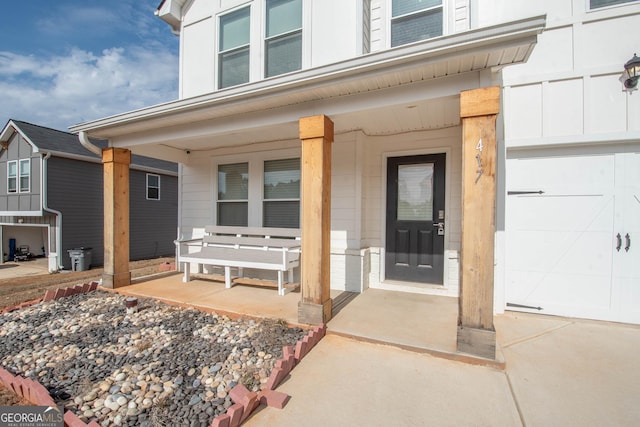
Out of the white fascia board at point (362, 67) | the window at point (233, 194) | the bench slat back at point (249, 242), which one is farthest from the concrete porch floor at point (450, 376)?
the white fascia board at point (362, 67)

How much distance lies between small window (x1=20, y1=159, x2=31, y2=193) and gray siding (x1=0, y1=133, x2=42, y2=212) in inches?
5.2

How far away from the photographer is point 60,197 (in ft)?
29.2

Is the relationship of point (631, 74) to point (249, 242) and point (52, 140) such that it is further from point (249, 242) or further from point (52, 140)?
point (52, 140)

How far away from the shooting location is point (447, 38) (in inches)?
90.0

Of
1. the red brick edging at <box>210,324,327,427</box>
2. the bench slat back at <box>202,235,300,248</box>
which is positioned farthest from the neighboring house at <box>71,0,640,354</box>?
the red brick edging at <box>210,324,327,427</box>

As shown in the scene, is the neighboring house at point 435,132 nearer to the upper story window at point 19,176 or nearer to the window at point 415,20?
the window at point 415,20

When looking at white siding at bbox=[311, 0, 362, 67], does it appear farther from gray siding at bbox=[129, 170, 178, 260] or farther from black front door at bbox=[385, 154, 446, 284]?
gray siding at bbox=[129, 170, 178, 260]

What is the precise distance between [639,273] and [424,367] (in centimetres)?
292

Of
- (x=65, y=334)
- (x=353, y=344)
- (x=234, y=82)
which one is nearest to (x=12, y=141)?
(x=234, y=82)

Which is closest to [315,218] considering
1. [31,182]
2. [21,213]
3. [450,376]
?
[450,376]

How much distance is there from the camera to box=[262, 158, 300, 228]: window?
16.6 ft

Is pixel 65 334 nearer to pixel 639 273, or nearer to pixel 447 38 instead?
pixel 447 38

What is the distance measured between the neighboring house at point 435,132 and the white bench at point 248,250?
1.20 feet

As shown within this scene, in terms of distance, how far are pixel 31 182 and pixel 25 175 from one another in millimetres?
577
